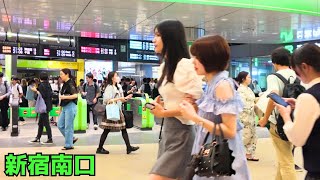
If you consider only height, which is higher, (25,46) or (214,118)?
(25,46)

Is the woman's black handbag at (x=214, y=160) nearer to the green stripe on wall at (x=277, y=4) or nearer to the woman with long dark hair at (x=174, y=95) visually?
the woman with long dark hair at (x=174, y=95)

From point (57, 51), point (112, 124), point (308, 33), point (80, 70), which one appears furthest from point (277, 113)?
point (80, 70)

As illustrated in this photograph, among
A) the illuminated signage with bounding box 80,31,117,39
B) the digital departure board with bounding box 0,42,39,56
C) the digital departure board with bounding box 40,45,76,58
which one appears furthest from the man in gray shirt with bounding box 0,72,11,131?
the illuminated signage with bounding box 80,31,117,39

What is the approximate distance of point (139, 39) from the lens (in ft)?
50.2

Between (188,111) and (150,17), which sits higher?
(150,17)

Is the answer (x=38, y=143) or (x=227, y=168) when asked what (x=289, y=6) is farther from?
(x=227, y=168)

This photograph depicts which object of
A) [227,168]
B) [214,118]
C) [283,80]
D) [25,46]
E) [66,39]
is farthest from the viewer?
[66,39]

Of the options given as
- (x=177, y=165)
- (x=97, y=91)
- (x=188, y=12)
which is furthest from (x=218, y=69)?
(x=97, y=91)

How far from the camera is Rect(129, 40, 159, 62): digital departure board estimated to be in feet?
51.3

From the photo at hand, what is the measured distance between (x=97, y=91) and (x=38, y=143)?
3246 mm

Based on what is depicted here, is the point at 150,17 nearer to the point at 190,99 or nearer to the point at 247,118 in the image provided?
the point at 247,118

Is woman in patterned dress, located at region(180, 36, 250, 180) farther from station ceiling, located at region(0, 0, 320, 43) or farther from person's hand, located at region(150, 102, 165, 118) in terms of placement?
station ceiling, located at region(0, 0, 320, 43)

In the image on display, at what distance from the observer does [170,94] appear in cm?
253

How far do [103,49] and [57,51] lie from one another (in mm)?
1899
